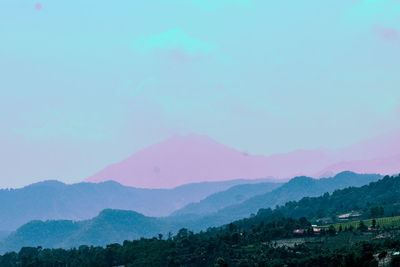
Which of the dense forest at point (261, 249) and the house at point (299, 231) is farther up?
the house at point (299, 231)

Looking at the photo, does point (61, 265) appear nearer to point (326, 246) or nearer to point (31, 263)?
point (31, 263)

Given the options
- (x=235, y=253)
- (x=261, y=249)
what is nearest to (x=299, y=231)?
(x=261, y=249)

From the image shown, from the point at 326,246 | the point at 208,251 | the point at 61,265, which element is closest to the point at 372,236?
the point at 326,246

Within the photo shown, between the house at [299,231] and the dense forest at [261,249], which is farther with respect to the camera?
the house at [299,231]

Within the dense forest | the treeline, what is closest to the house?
the dense forest

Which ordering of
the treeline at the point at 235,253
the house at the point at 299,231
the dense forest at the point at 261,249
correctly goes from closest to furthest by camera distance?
the treeline at the point at 235,253, the dense forest at the point at 261,249, the house at the point at 299,231

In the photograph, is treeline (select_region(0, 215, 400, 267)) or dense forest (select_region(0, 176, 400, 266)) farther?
dense forest (select_region(0, 176, 400, 266))

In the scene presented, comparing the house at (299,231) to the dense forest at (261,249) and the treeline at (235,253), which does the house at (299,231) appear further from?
the treeline at (235,253)

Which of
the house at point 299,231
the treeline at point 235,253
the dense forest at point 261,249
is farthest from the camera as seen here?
the house at point 299,231

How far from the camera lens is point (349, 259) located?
112688 mm

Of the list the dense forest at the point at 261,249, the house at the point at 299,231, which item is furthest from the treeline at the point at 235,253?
the house at the point at 299,231

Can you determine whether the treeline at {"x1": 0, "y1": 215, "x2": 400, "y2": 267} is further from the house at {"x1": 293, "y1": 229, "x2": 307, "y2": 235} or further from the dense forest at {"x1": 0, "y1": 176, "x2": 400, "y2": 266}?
the house at {"x1": 293, "y1": 229, "x2": 307, "y2": 235}

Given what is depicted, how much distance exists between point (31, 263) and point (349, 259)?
11356 cm

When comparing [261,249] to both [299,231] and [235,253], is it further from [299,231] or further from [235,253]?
[299,231]
